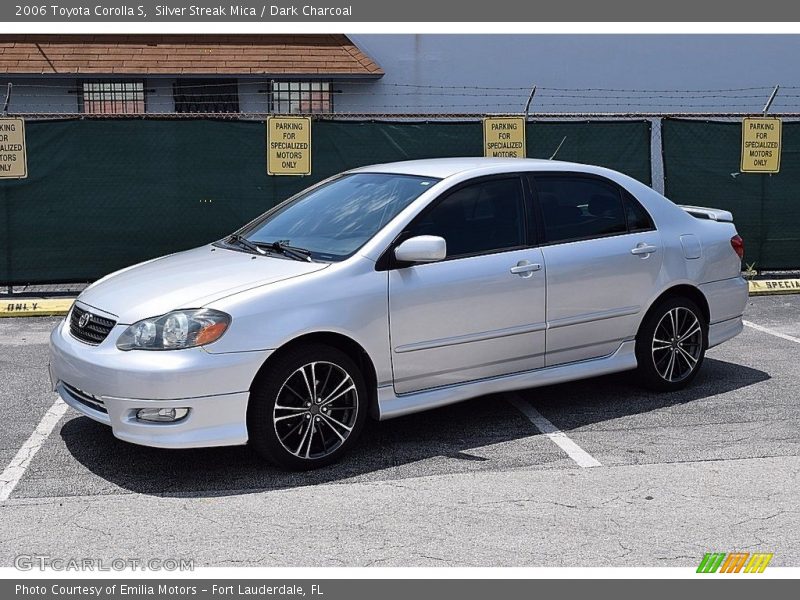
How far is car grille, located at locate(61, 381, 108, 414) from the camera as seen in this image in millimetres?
5383

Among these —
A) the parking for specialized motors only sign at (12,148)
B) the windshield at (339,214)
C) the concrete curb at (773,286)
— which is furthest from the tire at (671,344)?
the parking for specialized motors only sign at (12,148)

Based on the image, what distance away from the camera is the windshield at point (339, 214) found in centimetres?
598

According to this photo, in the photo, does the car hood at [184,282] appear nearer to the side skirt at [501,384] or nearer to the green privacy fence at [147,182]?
the side skirt at [501,384]

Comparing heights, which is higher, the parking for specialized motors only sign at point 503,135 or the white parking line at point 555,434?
the parking for specialized motors only sign at point 503,135

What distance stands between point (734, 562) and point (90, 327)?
3.51 metres

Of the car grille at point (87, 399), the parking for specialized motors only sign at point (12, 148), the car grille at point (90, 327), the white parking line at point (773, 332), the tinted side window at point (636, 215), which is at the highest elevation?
the parking for specialized motors only sign at point (12, 148)

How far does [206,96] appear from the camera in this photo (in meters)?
19.1

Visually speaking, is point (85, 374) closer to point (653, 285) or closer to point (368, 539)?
point (368, 539)

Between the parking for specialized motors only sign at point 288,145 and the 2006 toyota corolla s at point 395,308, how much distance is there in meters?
4.87

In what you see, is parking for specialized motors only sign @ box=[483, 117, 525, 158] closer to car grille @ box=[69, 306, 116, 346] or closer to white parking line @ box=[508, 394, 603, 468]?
white parking line @ box=[508, 394, 603, 468]

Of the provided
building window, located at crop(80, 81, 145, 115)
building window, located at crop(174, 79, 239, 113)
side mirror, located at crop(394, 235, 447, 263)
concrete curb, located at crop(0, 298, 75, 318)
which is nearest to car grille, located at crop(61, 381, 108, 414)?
side mirror, located at crop(394, 235, 447, 263)

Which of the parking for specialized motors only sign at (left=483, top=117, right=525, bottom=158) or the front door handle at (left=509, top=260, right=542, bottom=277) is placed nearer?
the front door handle at (left=509, top=260, right=542, bottom=277)

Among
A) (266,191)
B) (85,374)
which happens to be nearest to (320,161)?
(266,191)

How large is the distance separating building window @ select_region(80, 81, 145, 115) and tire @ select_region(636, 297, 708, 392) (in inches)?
555
